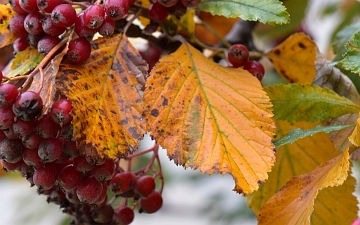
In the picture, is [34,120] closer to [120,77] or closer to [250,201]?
[120,77]

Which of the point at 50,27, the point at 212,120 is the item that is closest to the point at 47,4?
the point at 50,27

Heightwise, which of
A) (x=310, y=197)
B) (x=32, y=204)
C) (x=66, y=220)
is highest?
(x=310, y=197)

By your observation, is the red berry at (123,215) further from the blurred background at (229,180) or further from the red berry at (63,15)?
the blurred background at (229,180)

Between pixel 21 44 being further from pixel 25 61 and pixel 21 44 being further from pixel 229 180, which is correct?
pixel 229 180

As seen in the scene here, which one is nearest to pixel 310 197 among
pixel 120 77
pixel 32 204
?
pixel 120 77

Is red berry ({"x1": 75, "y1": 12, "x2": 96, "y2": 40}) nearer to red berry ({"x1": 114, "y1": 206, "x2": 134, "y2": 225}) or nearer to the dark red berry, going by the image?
the dark red berry
